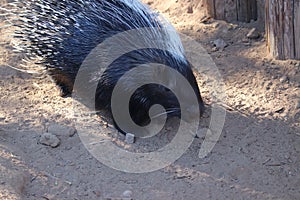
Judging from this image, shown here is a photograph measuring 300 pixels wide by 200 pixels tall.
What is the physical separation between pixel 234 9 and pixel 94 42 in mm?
1385

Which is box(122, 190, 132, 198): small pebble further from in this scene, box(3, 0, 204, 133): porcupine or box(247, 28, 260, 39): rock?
box(247, 28, 260, 39): rock

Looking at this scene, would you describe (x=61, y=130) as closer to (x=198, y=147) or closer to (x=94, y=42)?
(x=94, y=42)

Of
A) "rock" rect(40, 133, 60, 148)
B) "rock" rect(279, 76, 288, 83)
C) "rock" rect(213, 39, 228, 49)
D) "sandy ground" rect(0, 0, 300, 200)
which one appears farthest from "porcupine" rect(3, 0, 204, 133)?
"rock" rect(279, 76, 288, 83)

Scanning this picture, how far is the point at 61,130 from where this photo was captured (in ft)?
Result: 12.5

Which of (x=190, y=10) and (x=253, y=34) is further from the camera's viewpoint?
(x=190, y=10)

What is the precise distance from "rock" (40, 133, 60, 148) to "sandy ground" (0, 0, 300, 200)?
0.03m

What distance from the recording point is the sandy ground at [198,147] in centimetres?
334

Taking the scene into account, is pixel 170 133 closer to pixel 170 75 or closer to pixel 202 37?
pixel 170 75

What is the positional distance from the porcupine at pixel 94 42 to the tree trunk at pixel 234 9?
85 cm

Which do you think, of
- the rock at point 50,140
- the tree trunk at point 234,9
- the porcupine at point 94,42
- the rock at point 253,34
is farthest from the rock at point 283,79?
the rock at point 50,140

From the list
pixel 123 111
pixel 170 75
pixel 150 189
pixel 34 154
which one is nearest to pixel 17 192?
pixel 34 154

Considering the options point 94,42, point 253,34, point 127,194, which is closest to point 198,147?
point 127,194

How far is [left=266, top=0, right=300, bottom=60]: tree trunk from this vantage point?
13.4ft

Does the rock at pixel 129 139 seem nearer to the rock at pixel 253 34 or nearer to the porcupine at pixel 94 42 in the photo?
the porcupine at pixel 94 42
